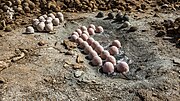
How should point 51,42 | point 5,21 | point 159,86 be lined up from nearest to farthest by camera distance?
point 159,86 < point 51,42 < point 5,21

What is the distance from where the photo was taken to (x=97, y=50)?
341cm

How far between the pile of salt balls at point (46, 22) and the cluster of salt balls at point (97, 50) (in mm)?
285

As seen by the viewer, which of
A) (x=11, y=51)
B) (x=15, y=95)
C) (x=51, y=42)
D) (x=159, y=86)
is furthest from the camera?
(x=51, y=42)

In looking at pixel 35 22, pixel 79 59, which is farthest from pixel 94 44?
pixel 35 22

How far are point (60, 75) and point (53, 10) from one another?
165 centimetres

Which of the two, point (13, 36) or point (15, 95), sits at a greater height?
point (13, 36)

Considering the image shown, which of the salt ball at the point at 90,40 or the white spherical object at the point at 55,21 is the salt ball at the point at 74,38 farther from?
the white spherical object at the point at 55,21

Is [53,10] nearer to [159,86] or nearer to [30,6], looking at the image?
[30,6]

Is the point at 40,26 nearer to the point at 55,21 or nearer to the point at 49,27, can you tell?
the point at 49,27

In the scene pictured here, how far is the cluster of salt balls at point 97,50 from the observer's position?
3.09 metres

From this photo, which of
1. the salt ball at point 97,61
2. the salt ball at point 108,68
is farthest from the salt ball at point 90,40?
the salt ball at point 108,68

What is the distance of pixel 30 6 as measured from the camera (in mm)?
4410

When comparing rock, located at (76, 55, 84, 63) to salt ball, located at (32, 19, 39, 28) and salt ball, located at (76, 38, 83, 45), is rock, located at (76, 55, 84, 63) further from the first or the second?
salt ball, located at (32, 19, 39, 28)

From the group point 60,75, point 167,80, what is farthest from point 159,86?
point 60,75
